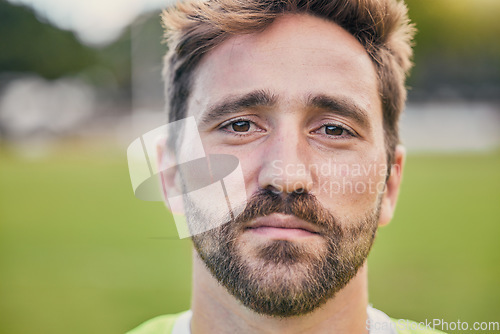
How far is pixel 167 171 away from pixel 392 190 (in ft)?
3.27

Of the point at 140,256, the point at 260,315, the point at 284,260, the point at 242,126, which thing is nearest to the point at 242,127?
the point at 242,126

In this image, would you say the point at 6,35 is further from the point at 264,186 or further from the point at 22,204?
the point at 264,186

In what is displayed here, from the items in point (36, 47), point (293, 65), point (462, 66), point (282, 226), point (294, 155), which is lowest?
point (462, 66)

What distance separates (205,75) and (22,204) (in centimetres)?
1513

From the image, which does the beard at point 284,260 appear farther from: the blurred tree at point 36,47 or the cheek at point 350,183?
the blurred tree at point 36,47

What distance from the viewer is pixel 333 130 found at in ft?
6.82

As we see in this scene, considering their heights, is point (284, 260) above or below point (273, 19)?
below

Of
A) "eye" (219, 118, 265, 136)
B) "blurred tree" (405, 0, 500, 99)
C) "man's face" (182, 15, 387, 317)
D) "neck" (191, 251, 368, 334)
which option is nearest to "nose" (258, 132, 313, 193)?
"man's face" (182, 15, 387, 317)

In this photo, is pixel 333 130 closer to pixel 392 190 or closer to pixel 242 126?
pixel 242 126

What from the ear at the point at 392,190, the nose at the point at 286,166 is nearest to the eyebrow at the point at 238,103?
the nose at the point at 286,166

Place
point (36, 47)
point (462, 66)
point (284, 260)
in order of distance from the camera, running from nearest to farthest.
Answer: point (284, 260)
point (462, 66)
point (36, 47)

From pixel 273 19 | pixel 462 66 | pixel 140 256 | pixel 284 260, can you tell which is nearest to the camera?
pixel 284 260

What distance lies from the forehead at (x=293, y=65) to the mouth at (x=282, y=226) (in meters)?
0.44

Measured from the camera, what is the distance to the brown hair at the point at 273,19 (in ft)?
7.07
